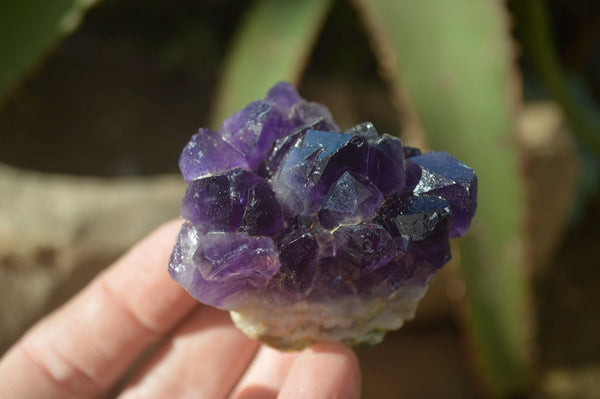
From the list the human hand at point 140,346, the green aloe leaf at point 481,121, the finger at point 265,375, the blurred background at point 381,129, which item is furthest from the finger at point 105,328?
the green aloe leaf at point 481,121

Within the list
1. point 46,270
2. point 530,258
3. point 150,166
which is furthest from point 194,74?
point 530,258

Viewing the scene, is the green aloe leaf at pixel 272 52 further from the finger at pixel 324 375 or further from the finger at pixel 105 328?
the finger at pixel 324 375

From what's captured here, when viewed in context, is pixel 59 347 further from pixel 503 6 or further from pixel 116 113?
pixel 116 113

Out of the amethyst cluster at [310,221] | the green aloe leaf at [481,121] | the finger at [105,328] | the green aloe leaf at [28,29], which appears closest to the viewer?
the amethyst cluster at [310,221]

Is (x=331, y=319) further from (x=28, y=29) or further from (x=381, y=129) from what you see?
(x=381, y=129)

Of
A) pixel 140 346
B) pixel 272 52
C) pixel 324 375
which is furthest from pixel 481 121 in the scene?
pixel 140 346
